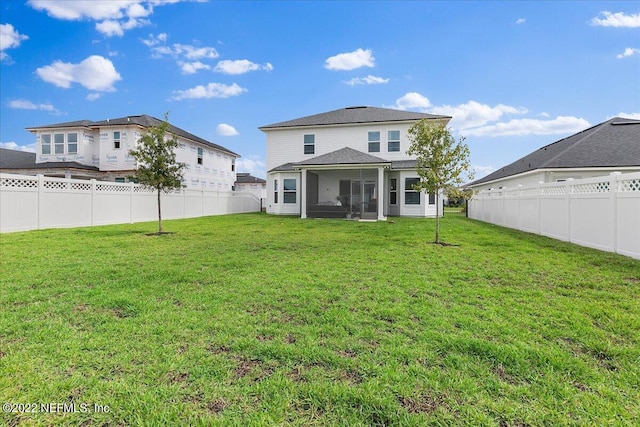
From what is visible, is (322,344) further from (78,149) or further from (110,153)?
(78,149)

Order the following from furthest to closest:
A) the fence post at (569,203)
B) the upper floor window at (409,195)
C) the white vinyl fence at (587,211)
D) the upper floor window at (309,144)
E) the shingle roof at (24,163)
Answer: the shingle roof at (24,163) < the upper floor window at (309,144) < the upper floor window at (409,195) < the fence post at (569,203) < the white vinyl fence at (587,211)

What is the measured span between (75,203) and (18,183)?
7.11 ft

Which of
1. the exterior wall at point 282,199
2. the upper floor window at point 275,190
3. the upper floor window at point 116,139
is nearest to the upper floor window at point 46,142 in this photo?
the upper floor window at point 116,139

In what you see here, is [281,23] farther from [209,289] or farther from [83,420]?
[83,420]

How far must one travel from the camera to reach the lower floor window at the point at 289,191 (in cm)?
2130

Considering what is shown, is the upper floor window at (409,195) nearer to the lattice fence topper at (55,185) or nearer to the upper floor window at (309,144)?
the upper floor window at (309,144)

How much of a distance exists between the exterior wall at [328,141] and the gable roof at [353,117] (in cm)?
33

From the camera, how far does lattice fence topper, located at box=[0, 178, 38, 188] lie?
414 inches

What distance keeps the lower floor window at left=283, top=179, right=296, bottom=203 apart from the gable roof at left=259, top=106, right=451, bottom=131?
443 cm

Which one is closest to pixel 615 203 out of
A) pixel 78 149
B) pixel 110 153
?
pixel 110 153

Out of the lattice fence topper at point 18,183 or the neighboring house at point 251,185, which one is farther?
the neighboring house at point 251,185

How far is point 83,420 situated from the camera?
6.35 feet

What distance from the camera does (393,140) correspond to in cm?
2117

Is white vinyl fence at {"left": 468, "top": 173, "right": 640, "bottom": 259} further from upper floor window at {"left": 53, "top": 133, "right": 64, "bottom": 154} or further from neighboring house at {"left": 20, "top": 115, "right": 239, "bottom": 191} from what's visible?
upper floor window at {"left": 53, "top": 133, "right": 64, "bottom": 154}
